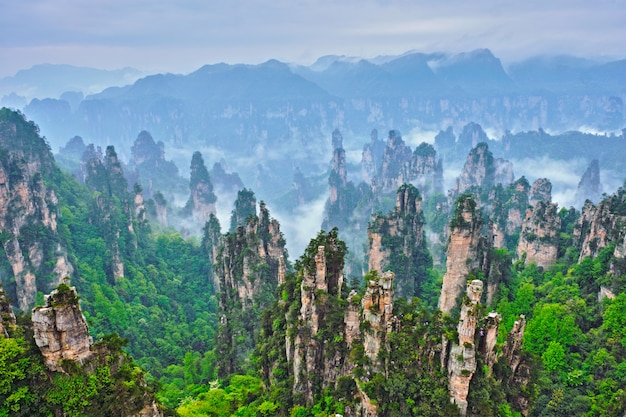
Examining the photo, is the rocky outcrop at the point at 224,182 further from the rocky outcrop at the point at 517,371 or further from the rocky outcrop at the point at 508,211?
the rocky outcrop at the point at 517,371

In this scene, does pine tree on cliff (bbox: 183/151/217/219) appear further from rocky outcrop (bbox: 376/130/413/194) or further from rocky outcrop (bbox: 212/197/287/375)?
rocky outcrop (bbox: 212/197/287/375)

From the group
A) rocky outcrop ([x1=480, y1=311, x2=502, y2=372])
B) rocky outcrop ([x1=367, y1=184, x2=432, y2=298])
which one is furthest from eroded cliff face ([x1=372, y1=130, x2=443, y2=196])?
rocky outcrop ([x1=480, y1=311, x2=502, y2=372])

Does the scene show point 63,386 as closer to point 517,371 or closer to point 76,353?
point 76,353

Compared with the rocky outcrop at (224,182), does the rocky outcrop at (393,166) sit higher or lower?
higher

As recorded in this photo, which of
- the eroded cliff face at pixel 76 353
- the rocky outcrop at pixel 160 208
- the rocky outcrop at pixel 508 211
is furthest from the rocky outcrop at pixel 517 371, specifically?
the rocky outcrop at pixel 160 208

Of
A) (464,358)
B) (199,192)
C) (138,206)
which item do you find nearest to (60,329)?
(464,358)

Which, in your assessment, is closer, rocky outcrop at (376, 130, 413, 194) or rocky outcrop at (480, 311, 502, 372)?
rocky outcrop at (480, 311, 502, 372)

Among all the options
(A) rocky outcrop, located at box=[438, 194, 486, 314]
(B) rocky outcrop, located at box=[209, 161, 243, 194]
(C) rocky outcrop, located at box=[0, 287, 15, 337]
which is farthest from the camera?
(B) rocky outcrop, located at box=[209, 161, 243, 194]
